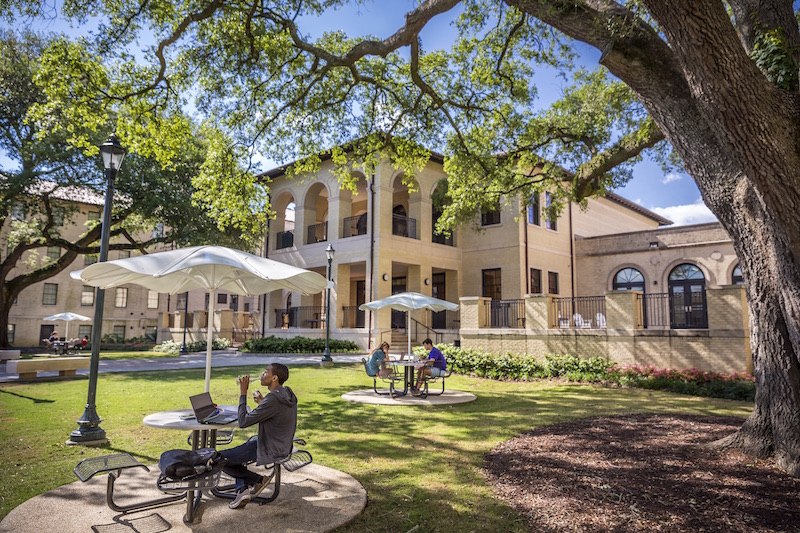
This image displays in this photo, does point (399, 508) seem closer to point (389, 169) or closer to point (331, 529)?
point (331, 529)

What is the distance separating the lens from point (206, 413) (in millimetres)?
4844

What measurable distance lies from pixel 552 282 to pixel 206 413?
24.6 metres

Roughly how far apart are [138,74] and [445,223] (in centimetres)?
955

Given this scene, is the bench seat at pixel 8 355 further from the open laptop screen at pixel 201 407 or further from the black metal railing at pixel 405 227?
the open laptop screen at pixel 201 407

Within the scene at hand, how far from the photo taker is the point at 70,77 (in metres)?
9.43

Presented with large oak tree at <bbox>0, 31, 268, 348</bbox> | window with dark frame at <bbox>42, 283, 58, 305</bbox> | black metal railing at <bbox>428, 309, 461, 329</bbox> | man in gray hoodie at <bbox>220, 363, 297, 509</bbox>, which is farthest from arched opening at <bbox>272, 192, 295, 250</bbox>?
man in gray hoodie at <bbox>220, 363, 297, 509</bbox>

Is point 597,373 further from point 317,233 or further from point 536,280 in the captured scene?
point 317,233

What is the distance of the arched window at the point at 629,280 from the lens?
27047 millimetres

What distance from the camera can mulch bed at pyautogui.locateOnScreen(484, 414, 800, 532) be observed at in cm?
420

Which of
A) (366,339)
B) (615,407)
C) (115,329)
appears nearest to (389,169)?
(366,339)

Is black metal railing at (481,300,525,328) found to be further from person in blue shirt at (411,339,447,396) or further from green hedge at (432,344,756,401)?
person in blue shirt at (411,339,447,396)

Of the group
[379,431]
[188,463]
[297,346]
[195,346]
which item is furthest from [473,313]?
[195,346]

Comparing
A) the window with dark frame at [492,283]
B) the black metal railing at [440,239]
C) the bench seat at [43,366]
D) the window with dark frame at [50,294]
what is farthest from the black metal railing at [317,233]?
the window with dark frame at [50,294]

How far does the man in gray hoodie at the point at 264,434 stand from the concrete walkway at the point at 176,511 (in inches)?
8.4
